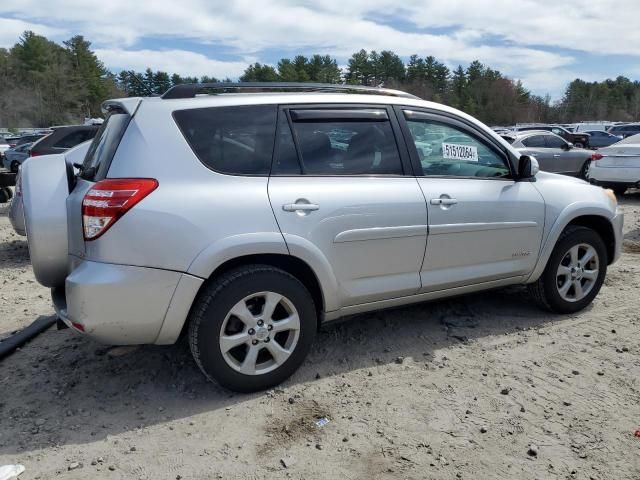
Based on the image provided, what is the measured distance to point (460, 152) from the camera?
4.12m

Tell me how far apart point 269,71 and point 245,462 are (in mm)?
87022

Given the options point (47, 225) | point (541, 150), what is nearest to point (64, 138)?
point (47, 225)

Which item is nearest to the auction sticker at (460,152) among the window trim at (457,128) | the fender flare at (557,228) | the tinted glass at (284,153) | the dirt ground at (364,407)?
the window trim at (457,128)

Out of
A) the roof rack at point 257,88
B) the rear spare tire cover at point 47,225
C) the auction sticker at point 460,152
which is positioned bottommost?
the rear spare tire cover at point 47,225

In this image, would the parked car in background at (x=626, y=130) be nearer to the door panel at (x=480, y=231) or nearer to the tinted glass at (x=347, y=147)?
the door panel at (x=480, y=231)

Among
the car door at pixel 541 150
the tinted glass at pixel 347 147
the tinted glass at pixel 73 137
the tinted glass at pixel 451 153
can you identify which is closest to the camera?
the tinted glass at pixel 347 147

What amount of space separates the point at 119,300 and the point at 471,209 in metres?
2.44

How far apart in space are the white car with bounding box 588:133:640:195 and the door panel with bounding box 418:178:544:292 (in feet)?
27.5

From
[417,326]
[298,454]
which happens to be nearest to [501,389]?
[417,326]

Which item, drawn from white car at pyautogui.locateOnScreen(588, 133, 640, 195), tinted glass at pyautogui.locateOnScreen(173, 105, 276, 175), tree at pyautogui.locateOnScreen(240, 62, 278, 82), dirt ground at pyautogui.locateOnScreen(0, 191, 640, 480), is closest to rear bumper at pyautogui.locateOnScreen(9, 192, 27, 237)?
dirt ground at pyautogui.locateOnScreen(0, 191, 640, 480)

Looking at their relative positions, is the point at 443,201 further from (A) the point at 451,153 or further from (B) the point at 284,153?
(B) the point at 284,153

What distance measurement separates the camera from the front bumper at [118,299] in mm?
2920

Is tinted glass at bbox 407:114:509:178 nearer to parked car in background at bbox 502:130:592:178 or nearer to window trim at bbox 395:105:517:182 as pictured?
window trim at bbox 395:105:517:182

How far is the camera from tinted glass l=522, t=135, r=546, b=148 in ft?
49.6
